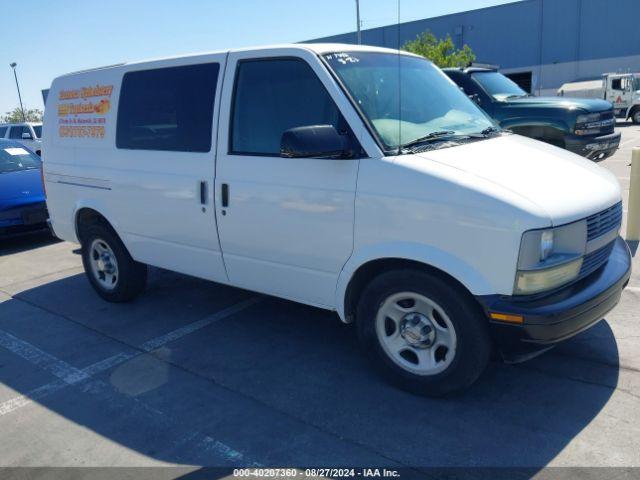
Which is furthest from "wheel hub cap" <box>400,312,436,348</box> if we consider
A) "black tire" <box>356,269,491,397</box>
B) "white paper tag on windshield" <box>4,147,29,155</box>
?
"white paper tag on windshield" <box>4,147,29,155</box>

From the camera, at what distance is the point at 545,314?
291 centimetres

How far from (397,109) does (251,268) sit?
1.54 metres

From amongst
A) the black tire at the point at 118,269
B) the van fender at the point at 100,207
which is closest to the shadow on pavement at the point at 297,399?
the black tire at the point at 118,269

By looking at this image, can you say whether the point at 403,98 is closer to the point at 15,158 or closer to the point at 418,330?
the point at 418,330

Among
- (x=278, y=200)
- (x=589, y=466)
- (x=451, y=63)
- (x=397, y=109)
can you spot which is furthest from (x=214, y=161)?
(x=451, y=63)

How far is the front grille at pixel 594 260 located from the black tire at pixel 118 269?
3877mm

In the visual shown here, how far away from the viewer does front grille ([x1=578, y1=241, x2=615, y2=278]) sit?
3.20 meters

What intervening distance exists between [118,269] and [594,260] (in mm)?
4038

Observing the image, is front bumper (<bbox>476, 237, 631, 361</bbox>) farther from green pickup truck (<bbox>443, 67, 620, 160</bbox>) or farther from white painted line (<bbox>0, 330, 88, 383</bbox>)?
green pickup truck (<bbox>443, 67, 620, 160</bbox>)

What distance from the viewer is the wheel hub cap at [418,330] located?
3.35m

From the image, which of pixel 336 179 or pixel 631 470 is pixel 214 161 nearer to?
pixel 336 179

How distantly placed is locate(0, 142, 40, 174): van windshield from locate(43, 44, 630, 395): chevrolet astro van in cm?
500

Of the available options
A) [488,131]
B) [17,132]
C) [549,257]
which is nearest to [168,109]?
[488,131]

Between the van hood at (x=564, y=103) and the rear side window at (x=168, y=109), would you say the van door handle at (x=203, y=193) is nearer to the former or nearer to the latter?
the rear side window at (x=168, y=109)
